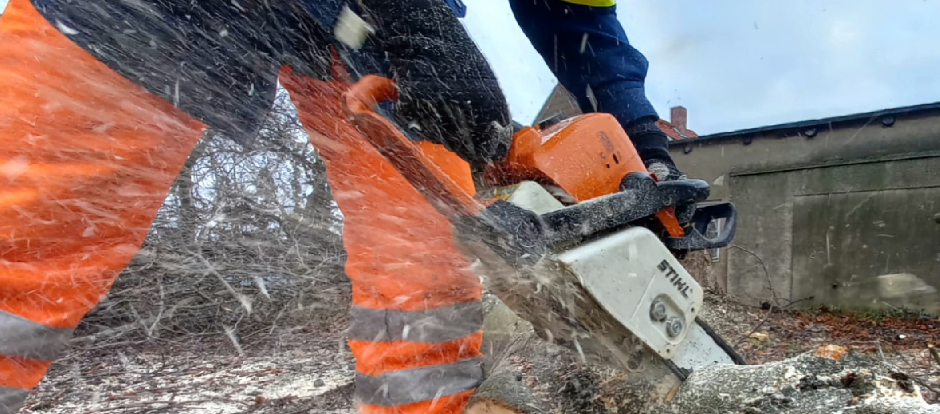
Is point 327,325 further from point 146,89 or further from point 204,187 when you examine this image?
point 146,89

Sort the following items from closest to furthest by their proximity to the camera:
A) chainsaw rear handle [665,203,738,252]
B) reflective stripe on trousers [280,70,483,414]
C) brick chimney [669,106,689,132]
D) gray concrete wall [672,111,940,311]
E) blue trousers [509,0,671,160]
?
reflective stripe on trousers [280,70,483,414] < chainsaw rear handle [665,203,738,252] < blue trousers [509,0,671,160] < gray concrete wall [672,111,940,311] < brick chimney [669,106,689,132]

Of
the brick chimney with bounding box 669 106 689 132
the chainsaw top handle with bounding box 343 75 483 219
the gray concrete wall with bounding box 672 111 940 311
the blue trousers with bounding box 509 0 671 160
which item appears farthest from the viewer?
the brick chimney with bounding box 669 106 689 132

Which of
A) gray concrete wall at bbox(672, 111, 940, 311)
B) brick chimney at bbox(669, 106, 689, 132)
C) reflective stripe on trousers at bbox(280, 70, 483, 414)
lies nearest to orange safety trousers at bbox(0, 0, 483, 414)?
reflective stripe on trousers at bbox(280, 70, 483, 414)

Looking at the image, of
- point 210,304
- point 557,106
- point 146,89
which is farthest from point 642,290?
point 557,106

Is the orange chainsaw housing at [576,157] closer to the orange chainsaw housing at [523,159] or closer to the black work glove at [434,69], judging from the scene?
the orange chainsaw housing at [523,159]

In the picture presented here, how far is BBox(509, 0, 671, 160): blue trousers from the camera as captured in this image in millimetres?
2133

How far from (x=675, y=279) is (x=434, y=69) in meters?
0.90

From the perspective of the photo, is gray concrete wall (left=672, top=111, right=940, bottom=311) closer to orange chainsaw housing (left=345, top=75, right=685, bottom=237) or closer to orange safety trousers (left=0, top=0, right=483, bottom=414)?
orange chainsaw housing (left=345, top=75, right=685, bottom=237)

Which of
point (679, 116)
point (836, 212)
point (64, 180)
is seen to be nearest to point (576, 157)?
point (64, 180)

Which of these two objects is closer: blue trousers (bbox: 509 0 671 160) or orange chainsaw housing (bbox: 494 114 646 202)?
orange chainsaw housing (bbox: 494 114 646 202)

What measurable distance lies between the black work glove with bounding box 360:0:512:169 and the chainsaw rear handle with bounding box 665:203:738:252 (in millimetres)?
765

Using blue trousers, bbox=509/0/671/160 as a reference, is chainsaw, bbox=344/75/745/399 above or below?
below

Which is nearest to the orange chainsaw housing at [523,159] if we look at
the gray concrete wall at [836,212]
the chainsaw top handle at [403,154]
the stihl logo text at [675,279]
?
the chainsaw top handle at [403,154]

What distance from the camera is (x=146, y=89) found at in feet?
4.10
